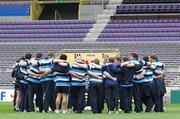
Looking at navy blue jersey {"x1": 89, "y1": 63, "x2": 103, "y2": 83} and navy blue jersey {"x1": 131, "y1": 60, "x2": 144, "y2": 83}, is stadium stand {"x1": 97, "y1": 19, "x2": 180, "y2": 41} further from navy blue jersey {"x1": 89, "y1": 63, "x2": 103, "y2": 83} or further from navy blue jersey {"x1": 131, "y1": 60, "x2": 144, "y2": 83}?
navy blue jersey {"x1": 89, "y1": 63, "x2": 103, "y2": 83}

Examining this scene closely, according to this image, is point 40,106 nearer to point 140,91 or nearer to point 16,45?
point 140,91

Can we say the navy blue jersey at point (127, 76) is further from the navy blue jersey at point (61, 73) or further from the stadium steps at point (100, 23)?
the stadium steps at point (100, 23)

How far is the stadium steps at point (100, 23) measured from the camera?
4631 cm

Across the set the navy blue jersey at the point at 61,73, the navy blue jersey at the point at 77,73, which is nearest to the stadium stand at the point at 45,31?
the navy blue jersey at the point at 77,73

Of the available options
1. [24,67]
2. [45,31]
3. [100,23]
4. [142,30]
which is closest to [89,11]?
[100,23]

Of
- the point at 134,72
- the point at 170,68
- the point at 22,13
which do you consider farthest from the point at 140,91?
the point at 22,13

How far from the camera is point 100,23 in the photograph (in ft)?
158

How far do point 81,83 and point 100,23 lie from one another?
29.5m

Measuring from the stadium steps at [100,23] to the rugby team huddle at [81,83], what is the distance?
25908 mm

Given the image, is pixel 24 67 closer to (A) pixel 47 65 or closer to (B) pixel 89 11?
(A) pixel 47 65

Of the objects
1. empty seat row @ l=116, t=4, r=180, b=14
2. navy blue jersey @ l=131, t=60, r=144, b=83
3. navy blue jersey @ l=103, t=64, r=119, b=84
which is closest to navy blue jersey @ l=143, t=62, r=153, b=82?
navy blue jersey @ l=131, t=60, r=144, b=83

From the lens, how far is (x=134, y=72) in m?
19.5

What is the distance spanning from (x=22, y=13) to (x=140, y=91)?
31.9m

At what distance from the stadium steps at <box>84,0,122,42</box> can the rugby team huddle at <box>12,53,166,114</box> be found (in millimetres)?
25908
